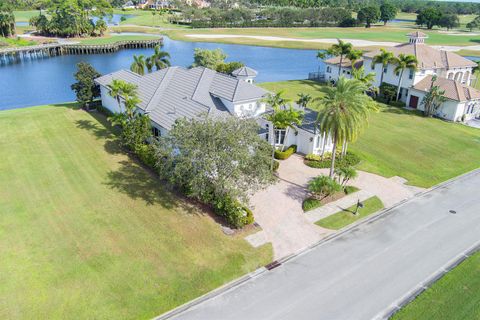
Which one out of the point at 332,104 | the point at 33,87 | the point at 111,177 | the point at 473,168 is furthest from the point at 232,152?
the point at 33,87

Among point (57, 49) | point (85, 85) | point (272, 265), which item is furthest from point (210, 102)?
point (57, 49)

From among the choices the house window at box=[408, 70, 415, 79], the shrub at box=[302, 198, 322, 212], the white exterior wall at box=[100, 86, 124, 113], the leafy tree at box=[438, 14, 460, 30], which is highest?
the leafy tree at box=[438, 14, 460, 30]

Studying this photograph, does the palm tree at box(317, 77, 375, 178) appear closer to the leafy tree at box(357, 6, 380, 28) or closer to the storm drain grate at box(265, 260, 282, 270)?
the storm drain grate at box(265, 260, 282, 270)

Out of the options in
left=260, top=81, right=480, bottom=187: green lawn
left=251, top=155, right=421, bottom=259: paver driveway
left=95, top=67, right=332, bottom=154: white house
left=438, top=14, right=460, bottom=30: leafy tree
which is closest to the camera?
left=251, top=155, right=421, bottom=259: paver driveway

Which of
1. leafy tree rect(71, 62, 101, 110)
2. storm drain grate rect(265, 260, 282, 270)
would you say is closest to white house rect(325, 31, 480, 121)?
storm drain grate rect(265, 260, 282, 270)

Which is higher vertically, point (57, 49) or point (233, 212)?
point (57, 49)

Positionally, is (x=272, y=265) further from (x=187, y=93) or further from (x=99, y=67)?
(x=99, y=67)

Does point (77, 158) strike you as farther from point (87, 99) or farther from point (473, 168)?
point (473, 168)
